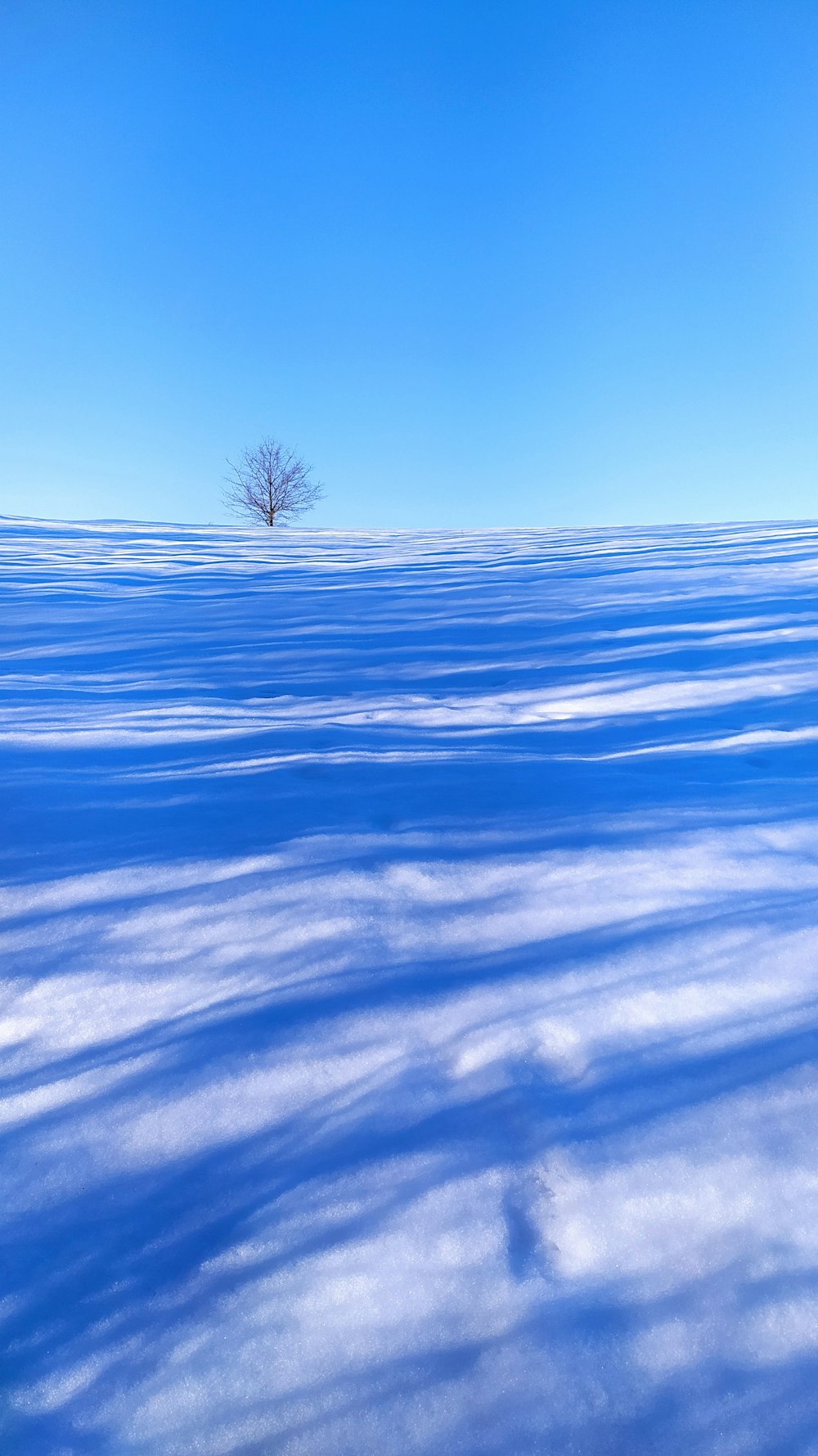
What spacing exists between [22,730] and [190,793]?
0.59m

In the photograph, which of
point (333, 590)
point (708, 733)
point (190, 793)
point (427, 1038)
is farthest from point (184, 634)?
point (427, 1038)

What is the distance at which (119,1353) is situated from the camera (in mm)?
704

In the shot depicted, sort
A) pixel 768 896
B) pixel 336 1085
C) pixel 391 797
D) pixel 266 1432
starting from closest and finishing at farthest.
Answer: pixel 266 1432 < pixel 336 1085 < pixel 768 896 < pixel 391 797

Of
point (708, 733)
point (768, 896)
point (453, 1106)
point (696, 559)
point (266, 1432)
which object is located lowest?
point (266, 1432)

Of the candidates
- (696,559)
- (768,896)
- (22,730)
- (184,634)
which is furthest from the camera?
(696,559)

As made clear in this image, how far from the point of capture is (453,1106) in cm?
91

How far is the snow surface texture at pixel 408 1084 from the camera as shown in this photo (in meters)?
0.68

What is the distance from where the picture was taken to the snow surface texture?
2.24ft

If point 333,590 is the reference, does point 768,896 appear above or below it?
below

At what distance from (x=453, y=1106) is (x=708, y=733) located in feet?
4.37

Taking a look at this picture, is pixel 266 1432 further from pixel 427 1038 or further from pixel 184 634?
pixel 184 634

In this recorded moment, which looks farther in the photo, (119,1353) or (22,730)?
(22,730)

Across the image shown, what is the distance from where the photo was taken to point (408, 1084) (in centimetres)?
94

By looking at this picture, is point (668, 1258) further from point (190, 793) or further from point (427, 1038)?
point (190, 793)
